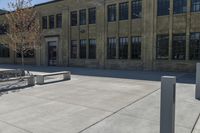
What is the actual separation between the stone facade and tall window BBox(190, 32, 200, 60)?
0.37 meters

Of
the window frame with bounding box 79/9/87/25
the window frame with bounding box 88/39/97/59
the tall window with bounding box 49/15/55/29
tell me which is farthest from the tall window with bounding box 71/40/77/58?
the tall window with bounding box 49/15/55/29

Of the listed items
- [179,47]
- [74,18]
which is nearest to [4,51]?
[74,18]

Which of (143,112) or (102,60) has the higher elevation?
(102,60)

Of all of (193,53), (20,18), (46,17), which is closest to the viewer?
(20,18)

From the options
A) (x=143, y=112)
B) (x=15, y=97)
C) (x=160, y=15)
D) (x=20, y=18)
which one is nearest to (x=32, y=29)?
(x=20, y=18)

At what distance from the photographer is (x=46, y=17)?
30.5 metres

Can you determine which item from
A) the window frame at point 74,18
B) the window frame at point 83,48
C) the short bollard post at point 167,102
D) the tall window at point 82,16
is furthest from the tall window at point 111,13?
the short bollard post at point 167,102

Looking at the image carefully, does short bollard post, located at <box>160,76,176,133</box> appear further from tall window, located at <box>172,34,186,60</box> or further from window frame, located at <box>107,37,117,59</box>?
window frame, located at <box>107,37,117,59</box>

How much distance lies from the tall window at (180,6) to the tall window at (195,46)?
8.15ft

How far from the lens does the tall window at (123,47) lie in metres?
22.8

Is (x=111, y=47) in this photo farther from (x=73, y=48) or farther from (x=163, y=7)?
(x=163, y=7)

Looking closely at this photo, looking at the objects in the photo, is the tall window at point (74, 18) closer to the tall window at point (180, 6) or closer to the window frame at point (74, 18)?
the window frame at point (74, 18)

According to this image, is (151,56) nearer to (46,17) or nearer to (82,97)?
(82,97)

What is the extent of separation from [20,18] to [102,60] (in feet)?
35.9
